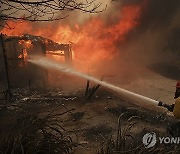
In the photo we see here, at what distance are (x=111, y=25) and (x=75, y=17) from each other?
4510mm

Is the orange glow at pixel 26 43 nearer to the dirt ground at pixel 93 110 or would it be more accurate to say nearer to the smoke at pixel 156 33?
the dirt ground at pixel 93 110

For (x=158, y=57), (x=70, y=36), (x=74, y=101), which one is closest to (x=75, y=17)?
(x=70, y=36)

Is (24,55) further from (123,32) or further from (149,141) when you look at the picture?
(123,32)

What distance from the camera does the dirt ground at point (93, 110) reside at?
282 inches

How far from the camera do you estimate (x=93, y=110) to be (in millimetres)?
9703

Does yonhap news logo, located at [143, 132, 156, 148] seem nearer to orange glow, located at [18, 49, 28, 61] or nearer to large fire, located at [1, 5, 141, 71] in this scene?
orange glow, located at [18, 49, 28, 61]

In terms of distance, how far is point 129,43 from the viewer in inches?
1120

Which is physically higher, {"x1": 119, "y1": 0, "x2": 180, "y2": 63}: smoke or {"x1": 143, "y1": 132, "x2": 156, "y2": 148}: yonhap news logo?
{"x1": 119, "y1": 0, "x2": 180, "y2": 63}: smoke

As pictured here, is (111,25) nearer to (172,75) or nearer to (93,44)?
(93,44)

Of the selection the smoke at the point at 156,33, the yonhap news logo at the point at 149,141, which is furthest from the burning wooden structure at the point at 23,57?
the smoke at the point at 156,33

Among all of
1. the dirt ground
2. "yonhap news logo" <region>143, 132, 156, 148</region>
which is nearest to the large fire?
the dirt ground

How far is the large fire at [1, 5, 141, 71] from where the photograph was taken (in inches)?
985

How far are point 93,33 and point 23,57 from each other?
487 inches

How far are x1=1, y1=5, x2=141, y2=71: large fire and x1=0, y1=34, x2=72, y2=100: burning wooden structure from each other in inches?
310
